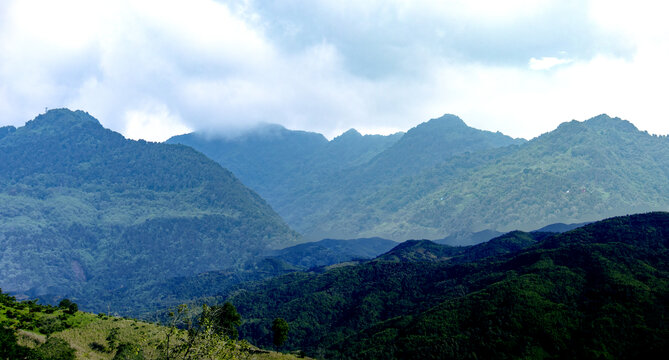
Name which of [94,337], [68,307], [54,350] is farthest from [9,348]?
[68,307]

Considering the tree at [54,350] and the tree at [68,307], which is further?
the tree at [68,307]

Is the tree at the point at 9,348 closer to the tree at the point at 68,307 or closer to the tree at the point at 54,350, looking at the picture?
the tree at the point at 54,350

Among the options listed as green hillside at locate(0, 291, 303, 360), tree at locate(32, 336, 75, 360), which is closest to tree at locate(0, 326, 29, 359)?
green hillside at locate(0, 291, 303, 360)

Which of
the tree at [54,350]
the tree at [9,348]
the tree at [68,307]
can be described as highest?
the tree at [68,307]

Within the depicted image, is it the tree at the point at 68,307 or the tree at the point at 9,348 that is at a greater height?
the tree at the point at 68,307

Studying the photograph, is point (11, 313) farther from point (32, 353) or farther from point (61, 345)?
point (32, 353)

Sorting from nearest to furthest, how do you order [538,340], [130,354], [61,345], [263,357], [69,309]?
[61,345] < [130,354] < [69,309] < [263,357] < [538,340]

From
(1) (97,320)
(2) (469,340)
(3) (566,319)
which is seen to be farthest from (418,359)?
(1) (97,320)

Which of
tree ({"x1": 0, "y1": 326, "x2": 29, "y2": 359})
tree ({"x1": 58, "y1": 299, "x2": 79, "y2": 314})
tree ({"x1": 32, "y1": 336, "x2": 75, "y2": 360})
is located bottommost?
tree ({"x1": 32, "y1": 336, "x2": 75, "y2": 360})

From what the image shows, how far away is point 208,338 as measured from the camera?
78.6 meters

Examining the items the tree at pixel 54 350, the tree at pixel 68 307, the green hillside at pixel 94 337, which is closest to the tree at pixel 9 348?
the green hillside at pixel 94 337

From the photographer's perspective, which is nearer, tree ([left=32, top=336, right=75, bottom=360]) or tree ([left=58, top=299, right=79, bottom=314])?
tree ([left=32, top=336, right=75, bottom=360])

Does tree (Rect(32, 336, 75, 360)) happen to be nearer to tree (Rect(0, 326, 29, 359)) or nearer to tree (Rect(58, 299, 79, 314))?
tree (Rect(0, 326, 29, 359))

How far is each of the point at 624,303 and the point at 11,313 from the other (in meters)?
202
